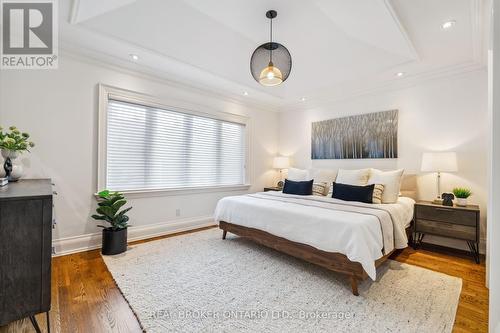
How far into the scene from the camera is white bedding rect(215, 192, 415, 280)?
6.61 ft

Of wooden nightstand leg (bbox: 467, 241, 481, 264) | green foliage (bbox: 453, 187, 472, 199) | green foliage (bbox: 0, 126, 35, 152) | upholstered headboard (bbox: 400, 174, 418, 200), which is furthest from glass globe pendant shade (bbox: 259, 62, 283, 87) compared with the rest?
wooden nightstand leg (bbox: 467, 241, 481, 264)

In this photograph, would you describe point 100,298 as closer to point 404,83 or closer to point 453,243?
point 453,243

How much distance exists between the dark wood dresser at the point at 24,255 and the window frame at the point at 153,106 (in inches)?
74.9

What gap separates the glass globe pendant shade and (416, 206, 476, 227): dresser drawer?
257 centimetres

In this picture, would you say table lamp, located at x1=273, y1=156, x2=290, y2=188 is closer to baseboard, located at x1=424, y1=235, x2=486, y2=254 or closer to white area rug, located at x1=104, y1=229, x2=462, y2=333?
white area rug, located at x1=104, y1=229, x2=462, y2=333

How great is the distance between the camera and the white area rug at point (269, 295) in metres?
1.66

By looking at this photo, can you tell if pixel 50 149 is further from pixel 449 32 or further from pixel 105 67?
pixel 449 32

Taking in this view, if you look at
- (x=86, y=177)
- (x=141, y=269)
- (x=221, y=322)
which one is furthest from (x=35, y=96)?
(x=221, y=322)

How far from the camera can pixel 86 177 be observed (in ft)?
9.90

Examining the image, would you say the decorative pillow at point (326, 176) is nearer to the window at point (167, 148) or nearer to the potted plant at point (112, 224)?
the window at point (167, 148)

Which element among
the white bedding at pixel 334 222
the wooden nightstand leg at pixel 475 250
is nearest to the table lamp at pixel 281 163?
the white bedding at pixel 334 222

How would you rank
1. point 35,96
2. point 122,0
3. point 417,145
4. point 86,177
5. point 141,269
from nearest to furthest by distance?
point 122,0, point 141,269, point 35,96, point 86,177, point 417,145

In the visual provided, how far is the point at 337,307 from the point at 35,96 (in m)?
3.80

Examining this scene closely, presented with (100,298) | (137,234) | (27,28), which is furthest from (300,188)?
(27,28)
